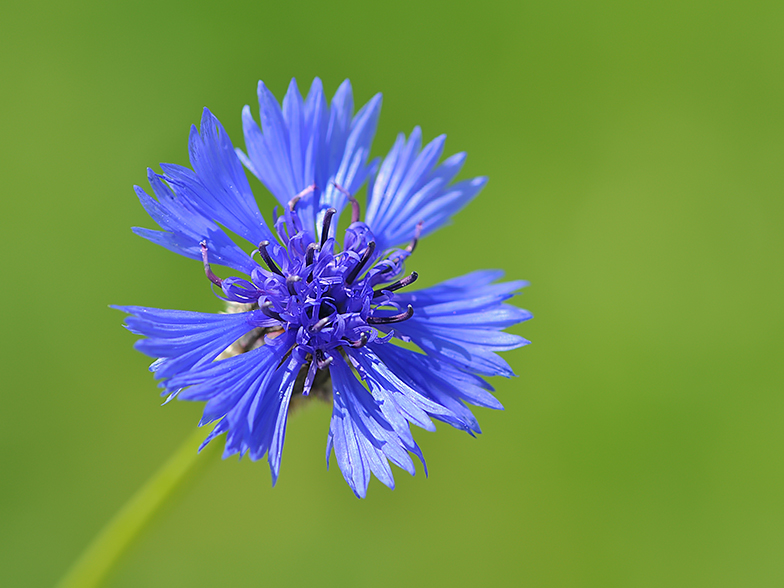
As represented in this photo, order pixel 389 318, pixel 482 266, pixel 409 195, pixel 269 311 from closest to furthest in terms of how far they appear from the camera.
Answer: pixel 269 311 < pixel 389 318 < pixel 409 195 < pixel 482 266

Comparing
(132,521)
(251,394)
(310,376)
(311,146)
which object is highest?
(311,146)

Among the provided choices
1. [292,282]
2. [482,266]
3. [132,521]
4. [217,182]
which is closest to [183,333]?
[292,282]

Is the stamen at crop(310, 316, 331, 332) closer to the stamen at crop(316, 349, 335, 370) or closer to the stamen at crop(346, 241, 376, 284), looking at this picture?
the stamen at crop(316, 349, 335, 370)

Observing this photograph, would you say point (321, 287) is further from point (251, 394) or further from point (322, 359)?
point (251, 394)

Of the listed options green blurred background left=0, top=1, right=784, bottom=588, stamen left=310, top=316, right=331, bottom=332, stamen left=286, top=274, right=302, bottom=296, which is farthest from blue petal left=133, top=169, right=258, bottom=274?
green blurred background left=0, top=1, right=784, bottom=588

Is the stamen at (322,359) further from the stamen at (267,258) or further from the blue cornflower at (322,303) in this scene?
the stamen at (267,258)

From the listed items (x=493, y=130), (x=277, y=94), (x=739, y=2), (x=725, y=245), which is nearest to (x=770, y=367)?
(x=725, y=245)
